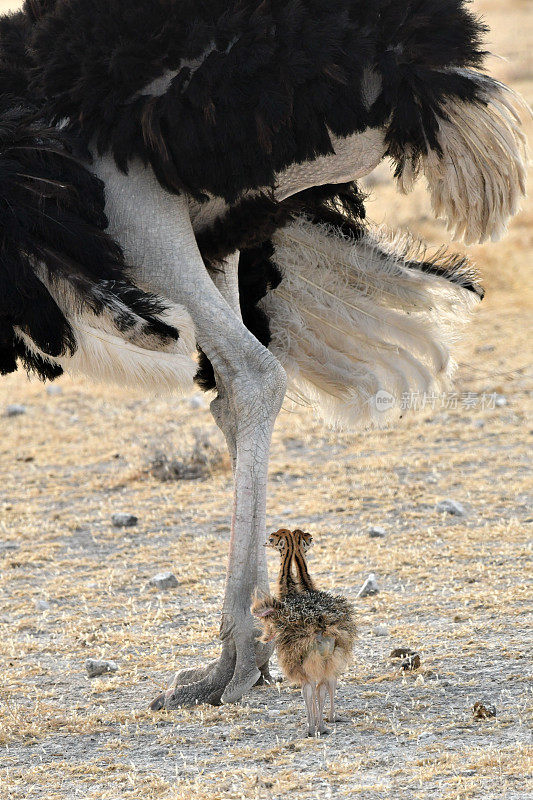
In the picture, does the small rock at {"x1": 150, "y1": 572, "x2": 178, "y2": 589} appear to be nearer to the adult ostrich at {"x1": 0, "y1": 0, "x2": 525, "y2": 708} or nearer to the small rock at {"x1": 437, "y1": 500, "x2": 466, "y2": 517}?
the adult ostrich at {"x1": 0, "y1": 0, "x2": 525, "y2": 708}

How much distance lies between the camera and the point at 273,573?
5.77 metres

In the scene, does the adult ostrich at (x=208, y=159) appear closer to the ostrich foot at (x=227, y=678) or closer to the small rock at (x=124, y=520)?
the ostrich foot at (x=227, y=678)

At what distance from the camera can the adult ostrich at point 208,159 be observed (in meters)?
3.49

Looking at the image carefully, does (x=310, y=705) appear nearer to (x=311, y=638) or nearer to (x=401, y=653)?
(x=311, y=638)

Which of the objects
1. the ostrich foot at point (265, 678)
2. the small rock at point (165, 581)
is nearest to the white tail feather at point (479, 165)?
the ostrich foot at point (265, 678)

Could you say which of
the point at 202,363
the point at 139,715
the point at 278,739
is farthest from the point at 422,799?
the point at 202,363

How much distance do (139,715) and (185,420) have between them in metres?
5.57

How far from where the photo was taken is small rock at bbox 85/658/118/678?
441 cm

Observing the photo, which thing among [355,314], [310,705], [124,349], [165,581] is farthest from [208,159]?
[165,581]

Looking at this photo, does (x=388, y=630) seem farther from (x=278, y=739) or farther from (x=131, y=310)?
(x=131, y=310)

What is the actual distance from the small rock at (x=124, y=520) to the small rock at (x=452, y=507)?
1.89 meters

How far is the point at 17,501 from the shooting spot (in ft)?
24.7

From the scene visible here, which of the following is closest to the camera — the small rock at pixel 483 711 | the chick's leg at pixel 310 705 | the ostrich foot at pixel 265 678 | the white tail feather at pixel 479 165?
the chick's leg at pixel 310 705

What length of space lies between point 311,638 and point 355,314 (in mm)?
1753
